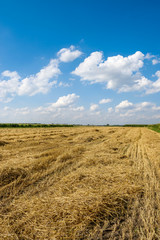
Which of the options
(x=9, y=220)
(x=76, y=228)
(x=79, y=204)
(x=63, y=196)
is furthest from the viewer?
(x=63, y=196)

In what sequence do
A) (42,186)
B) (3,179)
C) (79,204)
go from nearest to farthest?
(79,204), (42,186), (3,179)

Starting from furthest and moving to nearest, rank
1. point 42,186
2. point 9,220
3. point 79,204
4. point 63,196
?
point 42,186 < point 63,196 < point 79,204 < point 9,220

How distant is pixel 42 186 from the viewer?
14.3ft

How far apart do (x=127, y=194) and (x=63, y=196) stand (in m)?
1.66

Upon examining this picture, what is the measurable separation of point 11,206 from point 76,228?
1662 millimetres

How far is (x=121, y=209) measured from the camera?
3.32 metres

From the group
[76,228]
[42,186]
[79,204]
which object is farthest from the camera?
[42,186]

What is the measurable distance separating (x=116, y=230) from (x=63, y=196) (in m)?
1.41

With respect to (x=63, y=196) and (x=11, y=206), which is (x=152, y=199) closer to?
(x=63, y=196)

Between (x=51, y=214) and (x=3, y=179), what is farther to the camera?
(x=3, y=179)

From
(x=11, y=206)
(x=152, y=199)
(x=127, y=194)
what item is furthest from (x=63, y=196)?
(x=152, y=199)

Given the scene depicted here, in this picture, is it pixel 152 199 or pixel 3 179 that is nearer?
pixel 152 199

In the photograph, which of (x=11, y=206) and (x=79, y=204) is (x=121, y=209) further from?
(x=11, y=206)

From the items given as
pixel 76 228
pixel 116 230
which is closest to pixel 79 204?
pixel 76 228
